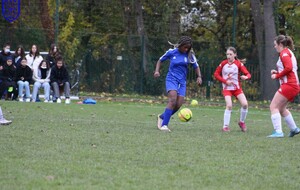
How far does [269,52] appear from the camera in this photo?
29094 mm

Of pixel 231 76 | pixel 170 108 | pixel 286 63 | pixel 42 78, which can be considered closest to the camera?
pixel 286 63

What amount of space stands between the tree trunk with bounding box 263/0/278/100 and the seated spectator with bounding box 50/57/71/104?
349 inches

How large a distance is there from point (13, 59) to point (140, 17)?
9350 millimetres

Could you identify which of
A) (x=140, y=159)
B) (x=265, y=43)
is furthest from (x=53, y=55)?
(x=140, y=159)

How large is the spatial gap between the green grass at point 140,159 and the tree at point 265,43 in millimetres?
15864

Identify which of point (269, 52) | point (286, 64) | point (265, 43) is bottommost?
point (286, 64)

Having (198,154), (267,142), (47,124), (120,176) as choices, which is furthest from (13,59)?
(120,176)

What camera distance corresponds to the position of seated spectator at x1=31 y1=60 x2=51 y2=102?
78.7ft

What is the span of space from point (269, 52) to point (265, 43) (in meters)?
0.66

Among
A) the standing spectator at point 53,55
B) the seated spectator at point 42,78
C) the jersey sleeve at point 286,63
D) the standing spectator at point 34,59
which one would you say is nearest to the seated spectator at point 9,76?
the seated spectator at point 42,78

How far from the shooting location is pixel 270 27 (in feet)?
97.3

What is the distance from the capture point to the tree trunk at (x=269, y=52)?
28.8 metres

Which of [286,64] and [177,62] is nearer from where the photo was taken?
[286,64]

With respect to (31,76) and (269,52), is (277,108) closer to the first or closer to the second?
(31,76)
